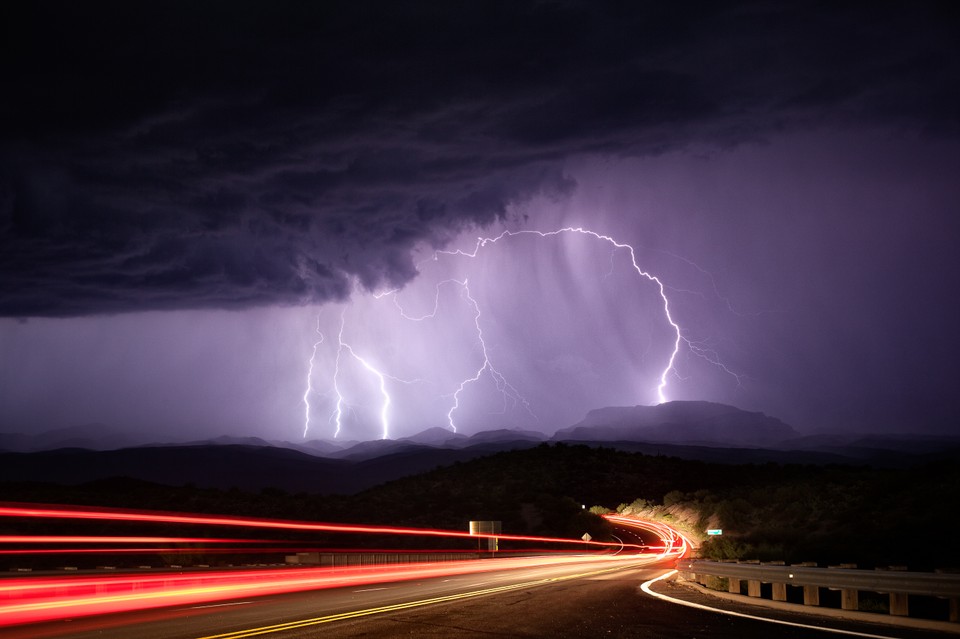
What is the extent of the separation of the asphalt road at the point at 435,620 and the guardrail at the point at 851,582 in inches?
27.9

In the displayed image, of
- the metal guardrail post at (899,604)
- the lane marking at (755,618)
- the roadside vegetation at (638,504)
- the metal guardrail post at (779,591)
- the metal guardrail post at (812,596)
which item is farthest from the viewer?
the roadside vegetation at (638,504)

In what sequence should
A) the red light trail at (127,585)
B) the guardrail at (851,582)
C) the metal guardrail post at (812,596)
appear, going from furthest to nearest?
the metal guardrail post at (812,596), the red light trail at (127,585), the guardrail at (851,582)

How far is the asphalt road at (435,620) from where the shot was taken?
12.1m

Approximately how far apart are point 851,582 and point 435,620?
21.9 feet

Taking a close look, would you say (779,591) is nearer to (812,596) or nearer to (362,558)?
(812,596)

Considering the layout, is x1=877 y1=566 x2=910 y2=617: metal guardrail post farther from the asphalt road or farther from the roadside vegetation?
the roadside vegetation

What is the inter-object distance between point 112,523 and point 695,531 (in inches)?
1639

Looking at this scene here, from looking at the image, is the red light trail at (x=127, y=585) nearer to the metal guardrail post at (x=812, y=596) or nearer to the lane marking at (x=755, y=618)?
the lane marking at (x=755, y=618)

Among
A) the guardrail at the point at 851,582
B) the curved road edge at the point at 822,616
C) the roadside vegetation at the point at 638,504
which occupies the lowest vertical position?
the curved road edge at the point at 822,616

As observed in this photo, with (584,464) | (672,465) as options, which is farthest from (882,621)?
(672,465)

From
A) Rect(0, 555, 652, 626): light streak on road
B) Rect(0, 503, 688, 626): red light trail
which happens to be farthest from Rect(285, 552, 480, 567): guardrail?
Rect(0, 555, 652, 626): light streak on road

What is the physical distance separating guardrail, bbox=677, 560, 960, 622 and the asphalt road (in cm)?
71

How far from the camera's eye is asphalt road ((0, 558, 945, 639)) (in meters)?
12.1

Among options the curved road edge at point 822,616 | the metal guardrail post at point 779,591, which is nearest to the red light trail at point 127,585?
the curved road edge at point 822,616
